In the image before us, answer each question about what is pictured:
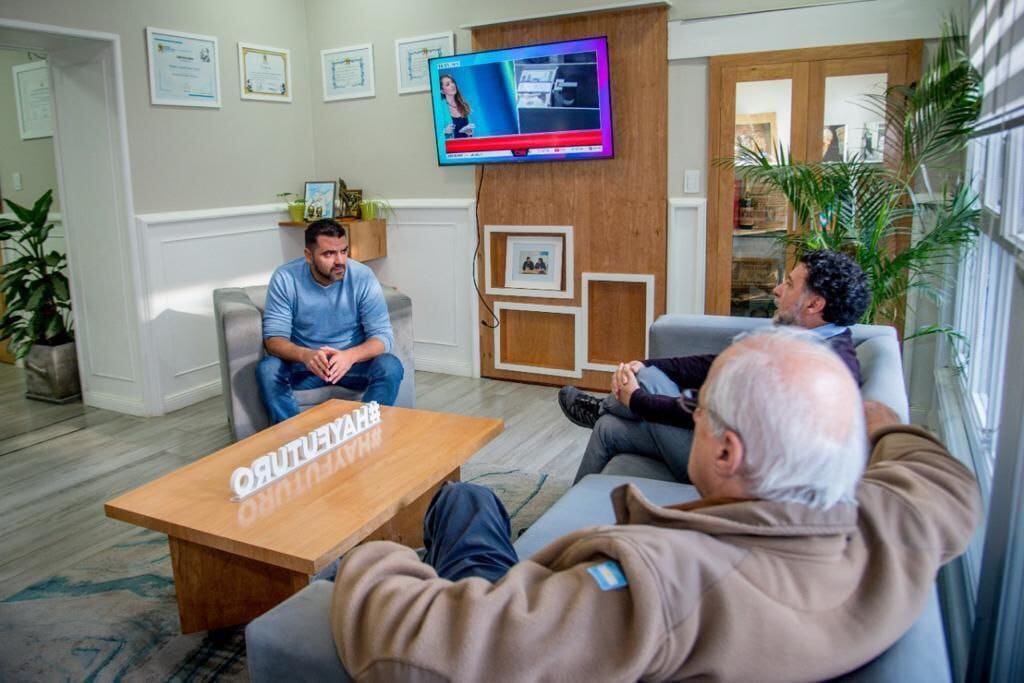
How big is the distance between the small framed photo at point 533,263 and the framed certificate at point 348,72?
1335 mm

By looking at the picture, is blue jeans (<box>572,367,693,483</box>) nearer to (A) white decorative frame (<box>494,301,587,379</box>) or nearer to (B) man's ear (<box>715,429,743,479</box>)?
(B) man's ear (<box>715,429,743,479</box>)

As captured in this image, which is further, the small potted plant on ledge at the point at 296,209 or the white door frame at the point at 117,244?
the small potted plant on ledge at the point at 296,209

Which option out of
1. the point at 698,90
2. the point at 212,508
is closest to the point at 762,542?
the point at 212,508

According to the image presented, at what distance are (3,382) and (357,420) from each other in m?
3.55

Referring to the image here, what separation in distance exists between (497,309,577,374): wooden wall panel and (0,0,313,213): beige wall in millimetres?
1665

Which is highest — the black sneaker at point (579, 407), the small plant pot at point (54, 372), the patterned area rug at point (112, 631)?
the black sneaker at point (579, 407)

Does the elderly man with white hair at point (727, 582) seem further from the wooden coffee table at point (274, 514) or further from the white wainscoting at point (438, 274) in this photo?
the white wainscoting at point (438, 274)

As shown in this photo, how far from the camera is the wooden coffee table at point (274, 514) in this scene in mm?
1871

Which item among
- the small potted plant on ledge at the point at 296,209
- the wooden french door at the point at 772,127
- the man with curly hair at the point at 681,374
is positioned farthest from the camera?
the small potted plant on ledge at the point at 296,209

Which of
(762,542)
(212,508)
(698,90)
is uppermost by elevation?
(698,90)

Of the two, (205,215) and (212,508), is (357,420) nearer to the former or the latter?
(212,508)

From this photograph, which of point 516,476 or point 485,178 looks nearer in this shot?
point 516,476

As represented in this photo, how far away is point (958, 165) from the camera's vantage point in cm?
340

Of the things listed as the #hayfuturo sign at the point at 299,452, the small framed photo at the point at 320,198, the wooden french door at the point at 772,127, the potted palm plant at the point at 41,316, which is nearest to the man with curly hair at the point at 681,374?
the #hayfuturo sign at the point at 299,452
